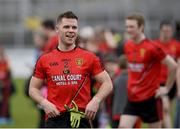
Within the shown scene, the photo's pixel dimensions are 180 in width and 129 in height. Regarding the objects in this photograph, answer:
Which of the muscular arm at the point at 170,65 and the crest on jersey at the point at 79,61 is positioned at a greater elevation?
the crest on jersey at the point at 79,61

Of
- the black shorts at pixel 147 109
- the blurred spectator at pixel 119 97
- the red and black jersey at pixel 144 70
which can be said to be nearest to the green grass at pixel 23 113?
the blurred spectator at pixel 119 97

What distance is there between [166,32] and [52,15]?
3022cm

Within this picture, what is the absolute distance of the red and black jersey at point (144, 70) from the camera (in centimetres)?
1157

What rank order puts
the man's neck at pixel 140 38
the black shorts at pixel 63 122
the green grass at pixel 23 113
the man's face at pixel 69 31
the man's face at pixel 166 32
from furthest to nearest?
the green grass at pixel 23 113
the man's face at pixel 166 32
the man's neck at pixel 140 38
the black shorts at pixel 63 122
the man's face at pixel 69 31

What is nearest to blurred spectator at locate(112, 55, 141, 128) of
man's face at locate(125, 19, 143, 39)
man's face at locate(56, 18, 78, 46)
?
man's face at locate(125, 19, 143, 39)

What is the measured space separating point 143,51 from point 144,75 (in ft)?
1.24

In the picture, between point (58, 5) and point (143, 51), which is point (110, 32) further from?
point (58, 5)

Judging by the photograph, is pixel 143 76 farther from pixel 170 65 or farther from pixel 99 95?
pixel 99 95

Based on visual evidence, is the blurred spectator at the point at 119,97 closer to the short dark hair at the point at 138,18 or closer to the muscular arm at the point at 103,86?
the short dark hair at the point at 138,18

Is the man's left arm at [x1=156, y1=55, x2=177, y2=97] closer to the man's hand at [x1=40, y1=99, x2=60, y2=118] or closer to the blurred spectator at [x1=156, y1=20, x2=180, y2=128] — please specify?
the blurred spectator at [x1=156, y1=20, x2=180, y2=128]

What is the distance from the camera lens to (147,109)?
11.9 metres

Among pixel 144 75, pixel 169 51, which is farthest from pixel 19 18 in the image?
pixel 144 75

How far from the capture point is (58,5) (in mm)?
45000

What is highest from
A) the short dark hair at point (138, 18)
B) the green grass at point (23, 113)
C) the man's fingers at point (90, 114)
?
the short dark hair at point (138, 18)
